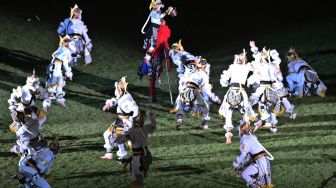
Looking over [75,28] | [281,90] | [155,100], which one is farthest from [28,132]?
[75,28]

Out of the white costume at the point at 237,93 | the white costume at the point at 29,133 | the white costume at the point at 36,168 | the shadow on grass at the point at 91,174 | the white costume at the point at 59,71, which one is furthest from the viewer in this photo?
the white costume at the point at 59,71

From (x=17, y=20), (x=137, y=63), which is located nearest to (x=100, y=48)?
(x=137, y=63)

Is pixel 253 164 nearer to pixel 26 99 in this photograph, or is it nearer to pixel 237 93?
pixel 237 93

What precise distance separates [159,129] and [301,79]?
4.52m

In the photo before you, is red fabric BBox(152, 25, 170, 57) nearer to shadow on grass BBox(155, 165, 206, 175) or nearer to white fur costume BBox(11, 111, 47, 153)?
shadow on grass BBox(155, 165, 206, 175)

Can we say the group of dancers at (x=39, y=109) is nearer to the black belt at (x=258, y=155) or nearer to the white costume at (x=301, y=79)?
the black belt at (x=258, y=155)

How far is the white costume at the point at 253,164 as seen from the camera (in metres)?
11.1

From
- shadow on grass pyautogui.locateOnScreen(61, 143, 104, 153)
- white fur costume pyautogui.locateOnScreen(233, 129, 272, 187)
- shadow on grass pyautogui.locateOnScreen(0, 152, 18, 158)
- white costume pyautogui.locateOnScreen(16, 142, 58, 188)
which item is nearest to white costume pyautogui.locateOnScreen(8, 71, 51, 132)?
shadow on grass pyautogui.locateOnScreen(0, 152, 18, 158)

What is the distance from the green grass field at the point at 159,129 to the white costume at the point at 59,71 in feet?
1.27

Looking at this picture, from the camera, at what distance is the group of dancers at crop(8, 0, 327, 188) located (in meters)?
11.2

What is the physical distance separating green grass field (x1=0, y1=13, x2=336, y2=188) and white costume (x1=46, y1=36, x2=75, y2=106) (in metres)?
0.39

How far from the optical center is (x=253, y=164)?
36.5 ft

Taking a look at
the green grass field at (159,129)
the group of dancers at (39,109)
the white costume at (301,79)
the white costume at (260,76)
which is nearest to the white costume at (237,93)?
the white costume at (260,76)

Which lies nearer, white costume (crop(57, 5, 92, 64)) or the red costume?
the red costume
